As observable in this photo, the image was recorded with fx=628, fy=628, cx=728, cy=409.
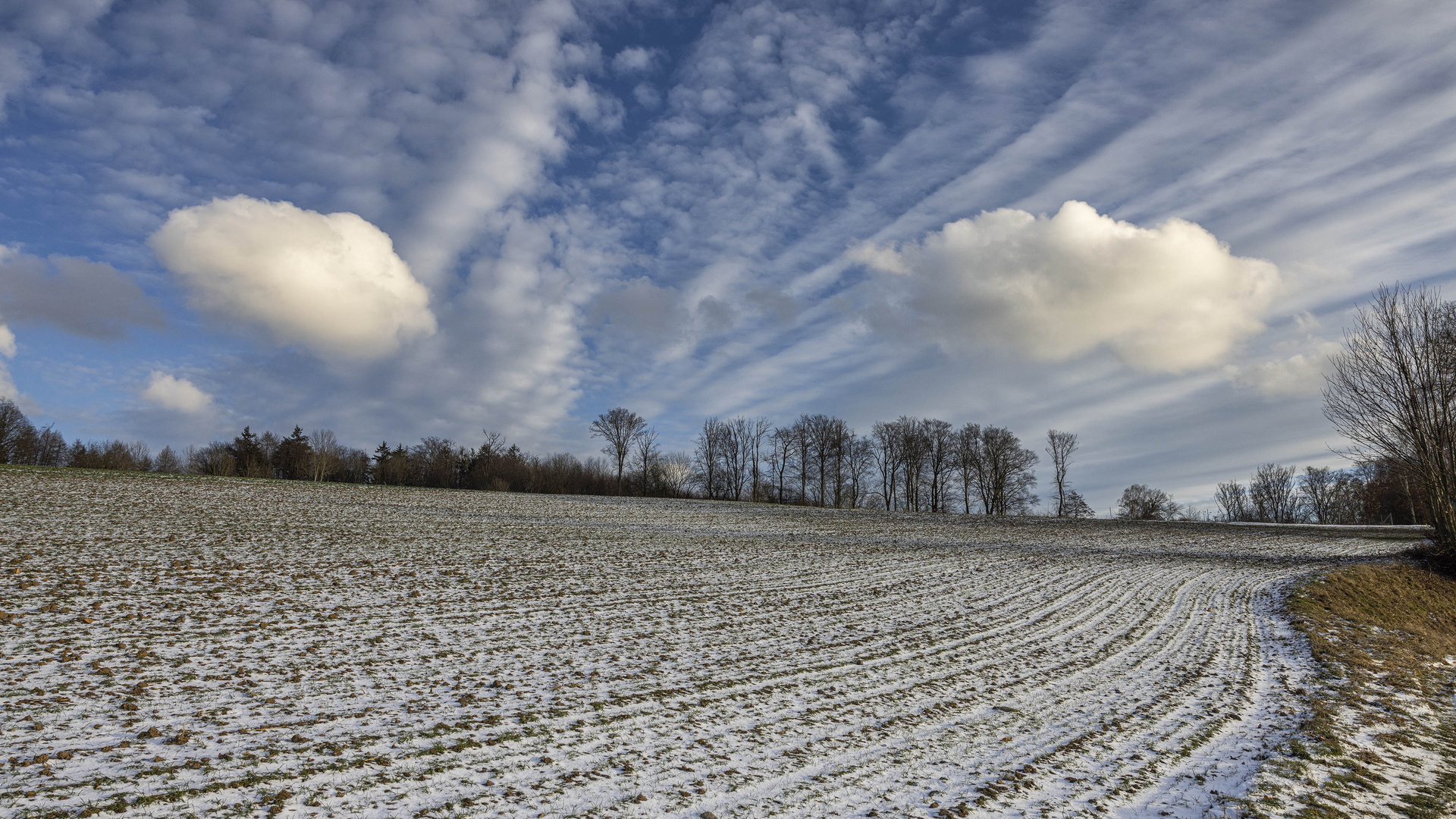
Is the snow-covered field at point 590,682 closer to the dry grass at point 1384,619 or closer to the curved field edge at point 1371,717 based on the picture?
the curved field edge at point 1371,717

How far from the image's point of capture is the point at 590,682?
9.44 meters

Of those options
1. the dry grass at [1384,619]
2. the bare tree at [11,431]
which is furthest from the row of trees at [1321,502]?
the bare tree at [11,431]

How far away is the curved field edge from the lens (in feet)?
22.0

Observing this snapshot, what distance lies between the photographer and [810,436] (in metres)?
80.1

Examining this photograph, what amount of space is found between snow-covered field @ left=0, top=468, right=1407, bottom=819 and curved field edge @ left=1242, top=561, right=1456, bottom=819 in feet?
1.43

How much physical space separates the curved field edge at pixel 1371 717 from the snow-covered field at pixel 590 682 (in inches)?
17.2

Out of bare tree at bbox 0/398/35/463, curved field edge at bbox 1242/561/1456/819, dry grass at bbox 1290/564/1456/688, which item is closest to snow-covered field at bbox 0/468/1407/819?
curved field edge at bbox 1242/561/1456/819

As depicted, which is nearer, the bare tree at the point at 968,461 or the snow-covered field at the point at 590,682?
the snow-covered field at the point at 590,682

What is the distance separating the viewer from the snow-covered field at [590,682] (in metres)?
6.23

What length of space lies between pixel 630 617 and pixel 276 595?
7461 millimetres

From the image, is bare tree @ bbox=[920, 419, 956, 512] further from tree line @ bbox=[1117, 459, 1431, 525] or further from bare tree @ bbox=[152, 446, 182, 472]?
bare tree @ bbox=[152, 446, 182, 472]

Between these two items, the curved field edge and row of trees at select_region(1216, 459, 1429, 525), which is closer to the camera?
the curved field edge

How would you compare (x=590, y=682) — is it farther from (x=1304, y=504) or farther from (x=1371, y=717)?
(x=1304, y=504)

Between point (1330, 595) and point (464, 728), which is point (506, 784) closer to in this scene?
point (464, 728)
